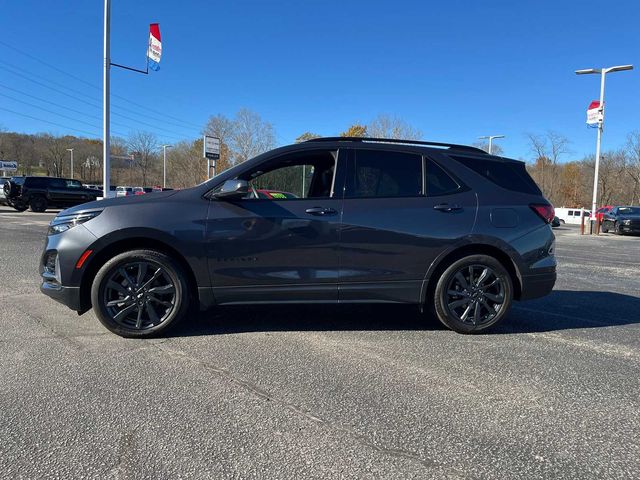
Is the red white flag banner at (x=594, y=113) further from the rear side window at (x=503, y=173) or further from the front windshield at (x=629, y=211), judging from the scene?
the rear side window at (x=503, y=173)

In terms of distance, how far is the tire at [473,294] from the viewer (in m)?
4.49

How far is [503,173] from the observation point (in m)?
4.69

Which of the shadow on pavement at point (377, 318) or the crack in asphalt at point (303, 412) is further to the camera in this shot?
the shadow on pavement at point (377, 318)

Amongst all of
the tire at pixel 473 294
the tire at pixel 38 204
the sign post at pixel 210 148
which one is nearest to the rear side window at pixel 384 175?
the tire at pixel 473 294

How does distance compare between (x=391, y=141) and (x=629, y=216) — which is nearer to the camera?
(x=391, y=141)

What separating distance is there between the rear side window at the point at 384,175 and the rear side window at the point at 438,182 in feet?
0.31

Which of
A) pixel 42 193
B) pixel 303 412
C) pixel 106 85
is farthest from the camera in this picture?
pixel 42 193

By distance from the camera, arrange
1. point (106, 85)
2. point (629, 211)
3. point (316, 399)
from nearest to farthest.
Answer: point (316, 399) < point (106, 85) < point (629, 211)

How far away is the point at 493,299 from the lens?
457 centimetres

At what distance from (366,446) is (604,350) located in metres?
2.87

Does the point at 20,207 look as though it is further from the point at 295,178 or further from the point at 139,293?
the point at 295,178

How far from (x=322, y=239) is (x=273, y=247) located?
Answer: 1.50 feet

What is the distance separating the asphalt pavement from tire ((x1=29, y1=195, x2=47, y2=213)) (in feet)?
70.4

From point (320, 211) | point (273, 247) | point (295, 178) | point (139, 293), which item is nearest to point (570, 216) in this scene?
point (295, 178)
